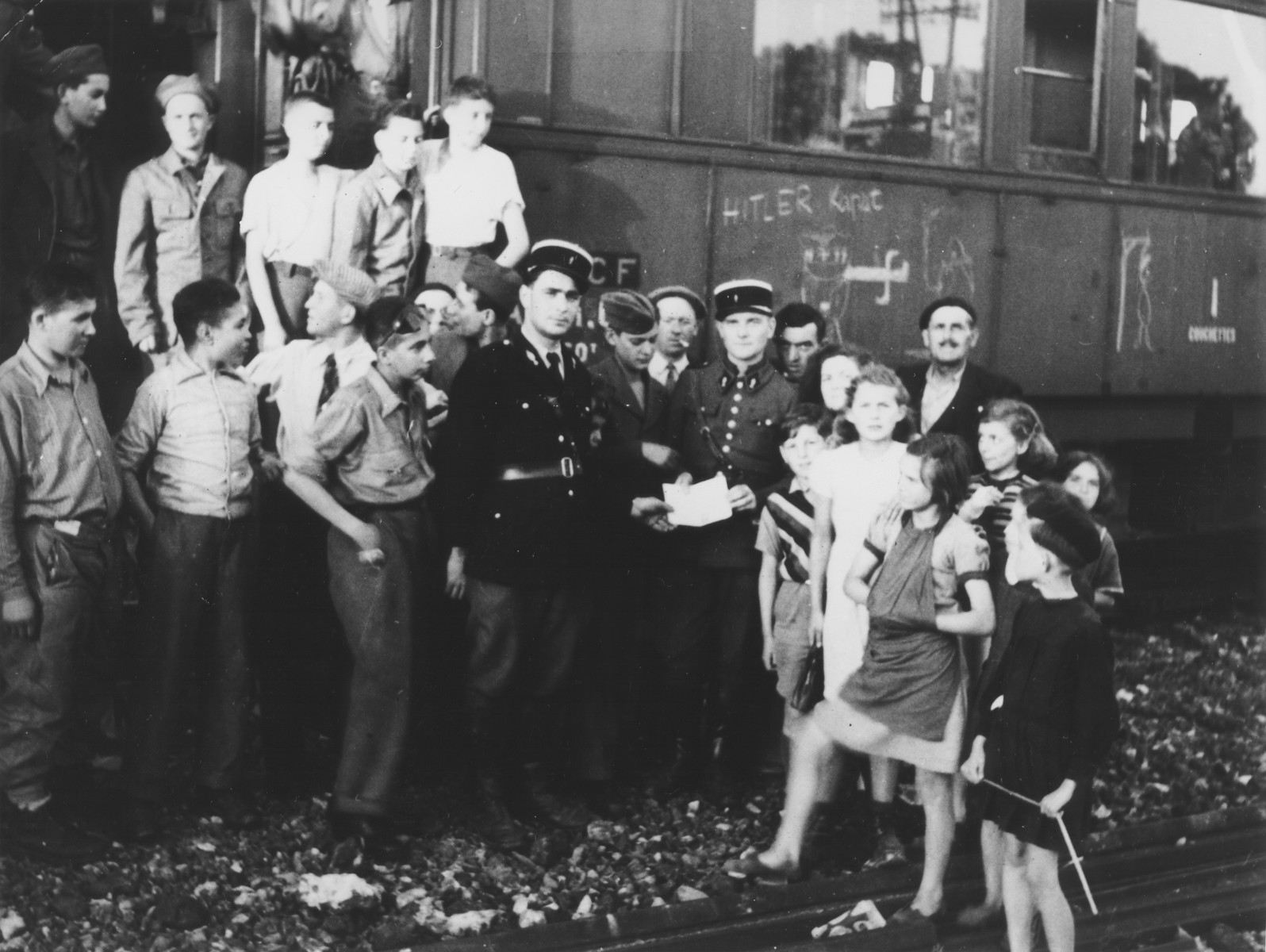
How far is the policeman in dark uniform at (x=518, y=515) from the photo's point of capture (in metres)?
4.73

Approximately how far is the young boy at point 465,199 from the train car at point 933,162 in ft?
1.01

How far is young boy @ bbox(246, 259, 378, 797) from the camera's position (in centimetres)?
493

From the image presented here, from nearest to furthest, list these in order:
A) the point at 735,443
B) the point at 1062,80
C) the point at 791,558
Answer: the point at 791,558, the point at 735,443, the point at 1062,80

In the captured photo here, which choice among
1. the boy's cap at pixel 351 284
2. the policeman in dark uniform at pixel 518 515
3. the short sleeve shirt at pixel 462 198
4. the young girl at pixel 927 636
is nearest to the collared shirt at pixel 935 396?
the young girl at pixel 927 636

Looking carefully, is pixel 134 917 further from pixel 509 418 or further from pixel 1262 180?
pixel 1262 180

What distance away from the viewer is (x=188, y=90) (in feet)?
16.5

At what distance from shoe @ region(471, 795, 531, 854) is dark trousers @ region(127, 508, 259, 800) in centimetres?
77

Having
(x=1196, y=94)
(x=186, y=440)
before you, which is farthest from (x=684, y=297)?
(x=1196, y=94)

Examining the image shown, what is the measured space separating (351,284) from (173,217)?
2.13ft

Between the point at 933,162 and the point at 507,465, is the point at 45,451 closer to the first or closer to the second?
the point at 507,465

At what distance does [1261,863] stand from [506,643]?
2.63 meters

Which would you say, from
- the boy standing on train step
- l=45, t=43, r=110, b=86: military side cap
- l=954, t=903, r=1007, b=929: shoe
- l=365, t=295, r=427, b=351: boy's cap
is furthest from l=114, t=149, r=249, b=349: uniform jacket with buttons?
l=954, t=903, r=1007, b=929: shoe

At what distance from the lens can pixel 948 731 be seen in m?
4.44

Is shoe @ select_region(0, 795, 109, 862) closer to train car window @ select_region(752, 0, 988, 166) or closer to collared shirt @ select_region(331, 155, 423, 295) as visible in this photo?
collared shirt @ select_region(331, 155, 423, 295)
